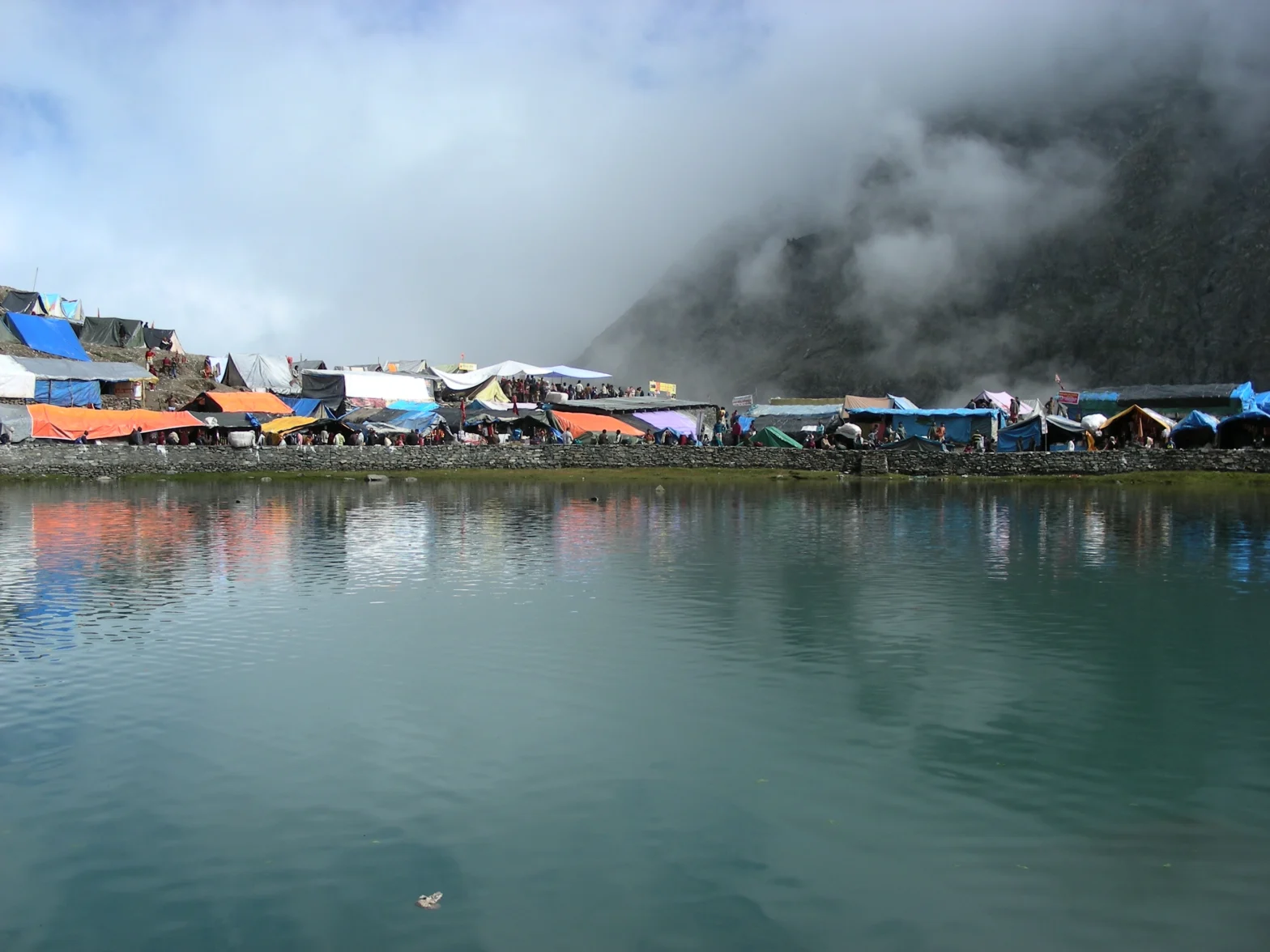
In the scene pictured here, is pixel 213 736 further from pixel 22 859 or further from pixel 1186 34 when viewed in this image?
pixel 1186 34

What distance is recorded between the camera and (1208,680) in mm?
18578

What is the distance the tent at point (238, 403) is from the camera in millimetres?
76188

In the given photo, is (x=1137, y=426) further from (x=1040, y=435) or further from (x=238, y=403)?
(x=238, y=403)

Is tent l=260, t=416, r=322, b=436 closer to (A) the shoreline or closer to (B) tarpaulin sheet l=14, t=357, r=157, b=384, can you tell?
(A) the shoreline

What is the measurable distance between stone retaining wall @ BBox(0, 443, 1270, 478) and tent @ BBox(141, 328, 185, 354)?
80.7 feet

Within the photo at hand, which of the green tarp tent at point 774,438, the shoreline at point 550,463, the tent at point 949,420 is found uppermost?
the tent at point 949,420

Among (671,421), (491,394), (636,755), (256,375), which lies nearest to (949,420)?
(671,421)

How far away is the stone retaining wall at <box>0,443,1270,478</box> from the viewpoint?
64.9 m

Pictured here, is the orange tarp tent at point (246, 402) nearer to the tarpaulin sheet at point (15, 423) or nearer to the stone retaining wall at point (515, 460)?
the stone retaining wall at point (515, 460)

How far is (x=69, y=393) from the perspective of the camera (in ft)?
244

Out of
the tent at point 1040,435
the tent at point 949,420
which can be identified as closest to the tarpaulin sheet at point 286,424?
the tent at point 949,420

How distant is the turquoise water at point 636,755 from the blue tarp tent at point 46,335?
57088 mm

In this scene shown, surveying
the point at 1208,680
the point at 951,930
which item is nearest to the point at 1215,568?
the point at 1208,680

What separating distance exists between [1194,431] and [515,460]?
135ft
